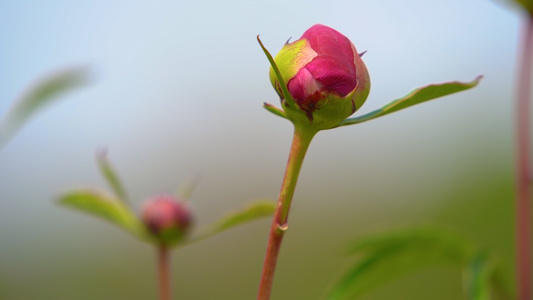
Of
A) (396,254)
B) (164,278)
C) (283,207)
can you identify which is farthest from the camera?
(396,254)

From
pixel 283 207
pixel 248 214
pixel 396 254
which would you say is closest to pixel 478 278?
pixel 396 254

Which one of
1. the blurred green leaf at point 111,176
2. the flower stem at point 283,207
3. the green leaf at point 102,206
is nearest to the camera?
the flower stem at point 283,207

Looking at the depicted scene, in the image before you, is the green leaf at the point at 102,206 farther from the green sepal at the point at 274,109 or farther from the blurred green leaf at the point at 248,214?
the green sepal at the point at 274,109

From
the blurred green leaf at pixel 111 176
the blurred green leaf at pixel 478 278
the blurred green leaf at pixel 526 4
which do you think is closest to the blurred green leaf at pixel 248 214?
the blurred green leaf at pixel 111 176

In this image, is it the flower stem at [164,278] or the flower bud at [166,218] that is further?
the flower bud at [166,218]

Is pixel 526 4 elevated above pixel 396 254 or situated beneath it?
elevated above

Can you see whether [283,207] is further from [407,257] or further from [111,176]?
[407,257]
